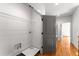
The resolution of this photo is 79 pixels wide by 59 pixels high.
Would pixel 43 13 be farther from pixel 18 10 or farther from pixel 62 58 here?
pixel 62 58

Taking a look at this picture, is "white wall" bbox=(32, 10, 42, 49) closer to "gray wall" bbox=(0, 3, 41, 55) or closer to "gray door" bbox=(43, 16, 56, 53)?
"gray wall" bbox=(0, 3, 41, 55)

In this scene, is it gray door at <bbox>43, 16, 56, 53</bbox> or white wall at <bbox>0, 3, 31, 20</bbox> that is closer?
white wall at <bbox>0, 3, 31, 20</bbox>

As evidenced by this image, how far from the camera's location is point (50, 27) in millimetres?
2016

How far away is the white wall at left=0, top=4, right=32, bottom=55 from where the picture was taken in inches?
40.9

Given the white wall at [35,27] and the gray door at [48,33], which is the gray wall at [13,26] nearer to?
the white wall at [35,27]

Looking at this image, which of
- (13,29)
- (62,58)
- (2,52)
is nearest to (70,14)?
(13,29)

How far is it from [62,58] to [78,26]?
2.17m

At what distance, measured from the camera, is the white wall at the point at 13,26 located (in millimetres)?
1040

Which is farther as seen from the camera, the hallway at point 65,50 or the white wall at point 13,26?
the hallway at point 65,50

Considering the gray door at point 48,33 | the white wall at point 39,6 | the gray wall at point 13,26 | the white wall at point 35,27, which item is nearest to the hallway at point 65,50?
the gray door at point 48,33

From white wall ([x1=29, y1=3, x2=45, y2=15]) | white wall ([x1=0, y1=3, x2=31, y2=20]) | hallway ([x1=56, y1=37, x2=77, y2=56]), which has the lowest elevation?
hallway ([x1=56, y1=37, x2=77, y2=56])

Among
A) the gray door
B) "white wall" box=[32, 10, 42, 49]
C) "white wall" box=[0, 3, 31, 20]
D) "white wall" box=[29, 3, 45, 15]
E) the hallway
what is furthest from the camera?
the gray door

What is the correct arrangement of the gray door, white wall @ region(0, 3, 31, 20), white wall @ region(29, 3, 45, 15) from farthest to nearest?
the gray door, white wall @ region(0, 3, 31, 20), white wall @ region(29, 3, 45, 15)

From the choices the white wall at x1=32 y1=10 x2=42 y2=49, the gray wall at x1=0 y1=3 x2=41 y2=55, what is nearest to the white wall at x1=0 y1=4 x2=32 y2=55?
the gray wall at x1=0 y1=3 x2=41 y2=55
